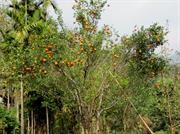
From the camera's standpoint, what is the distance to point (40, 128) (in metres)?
26.7

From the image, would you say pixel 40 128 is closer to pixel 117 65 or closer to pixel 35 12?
pixel 35 12

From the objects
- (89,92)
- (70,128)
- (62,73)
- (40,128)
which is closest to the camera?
(62,73)

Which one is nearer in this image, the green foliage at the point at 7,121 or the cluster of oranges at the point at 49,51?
the cluster of oranges at the point at 49,51

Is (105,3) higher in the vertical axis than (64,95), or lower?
higher

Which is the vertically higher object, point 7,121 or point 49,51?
point 7,121

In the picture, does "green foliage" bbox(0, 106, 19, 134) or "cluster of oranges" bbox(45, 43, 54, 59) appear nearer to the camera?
"cluster of oranges" bbox(45, 43, 54, 59)

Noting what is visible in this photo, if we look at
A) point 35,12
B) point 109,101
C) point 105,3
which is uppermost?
point 35,12

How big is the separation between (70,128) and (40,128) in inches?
153

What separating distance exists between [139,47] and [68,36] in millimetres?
2370

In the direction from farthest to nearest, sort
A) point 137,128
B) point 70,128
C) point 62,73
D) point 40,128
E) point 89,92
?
point 137,128 → point 70,128 → point 40,128 → point 89,92 → point 62,73

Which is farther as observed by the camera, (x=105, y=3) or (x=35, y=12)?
(x=35, y=12)

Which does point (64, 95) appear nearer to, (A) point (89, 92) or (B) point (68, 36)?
(A) point (89, 92)

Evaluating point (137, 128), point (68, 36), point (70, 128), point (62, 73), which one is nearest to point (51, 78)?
point (62, 73)

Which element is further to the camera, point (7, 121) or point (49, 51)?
point (7, 121)
